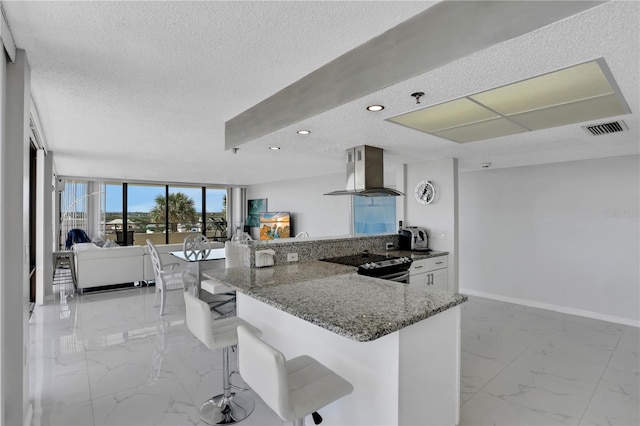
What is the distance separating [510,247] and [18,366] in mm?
5713

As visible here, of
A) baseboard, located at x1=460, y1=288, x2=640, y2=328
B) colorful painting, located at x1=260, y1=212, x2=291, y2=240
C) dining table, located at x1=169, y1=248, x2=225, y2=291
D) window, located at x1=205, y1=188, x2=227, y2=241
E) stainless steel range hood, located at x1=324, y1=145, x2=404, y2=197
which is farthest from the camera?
window, located at x1=205, y1=188, x2=227, y2=241

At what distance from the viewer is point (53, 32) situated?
5.40ft

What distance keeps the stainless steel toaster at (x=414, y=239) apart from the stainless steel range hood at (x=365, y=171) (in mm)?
957

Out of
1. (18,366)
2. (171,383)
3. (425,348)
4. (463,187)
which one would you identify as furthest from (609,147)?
(18,366)

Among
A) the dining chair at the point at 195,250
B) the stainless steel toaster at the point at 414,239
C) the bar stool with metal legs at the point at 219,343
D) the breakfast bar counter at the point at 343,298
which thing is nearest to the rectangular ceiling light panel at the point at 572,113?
the breakfast bar counter at the point at 343,298

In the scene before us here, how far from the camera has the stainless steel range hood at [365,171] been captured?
11.2ft

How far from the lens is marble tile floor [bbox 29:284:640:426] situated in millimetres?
2139

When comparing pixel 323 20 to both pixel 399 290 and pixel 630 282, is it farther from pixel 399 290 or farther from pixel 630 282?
pixel 630 282

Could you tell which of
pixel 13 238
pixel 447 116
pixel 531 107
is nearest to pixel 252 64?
pixel 447 116

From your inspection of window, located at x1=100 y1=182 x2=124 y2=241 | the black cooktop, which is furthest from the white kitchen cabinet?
window, located at x1=100 y1=182 x2=124 y2=241

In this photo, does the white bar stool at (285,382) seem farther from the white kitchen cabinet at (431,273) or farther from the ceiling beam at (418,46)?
the white kitchen cabinet at (431,273)

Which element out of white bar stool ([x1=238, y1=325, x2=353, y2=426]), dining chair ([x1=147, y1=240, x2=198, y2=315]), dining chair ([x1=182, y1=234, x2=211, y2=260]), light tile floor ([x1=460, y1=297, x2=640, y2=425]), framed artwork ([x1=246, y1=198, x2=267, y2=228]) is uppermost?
framed artwork ([x1=246, y1=198, x2=267, y2=228])

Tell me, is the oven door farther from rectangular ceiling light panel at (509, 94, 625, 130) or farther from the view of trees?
the view of trees

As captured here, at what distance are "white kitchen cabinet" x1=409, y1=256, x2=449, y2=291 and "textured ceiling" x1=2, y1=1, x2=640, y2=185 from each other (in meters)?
1.36
